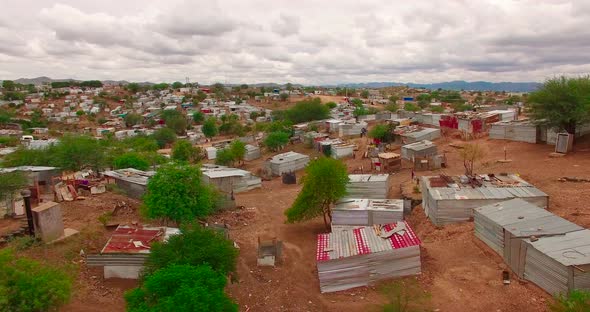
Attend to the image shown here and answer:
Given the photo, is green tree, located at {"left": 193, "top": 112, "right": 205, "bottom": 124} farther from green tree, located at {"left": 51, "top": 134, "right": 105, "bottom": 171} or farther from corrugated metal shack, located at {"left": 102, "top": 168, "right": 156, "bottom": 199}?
corrugated metal shack, located at {"left": 102, "top": 168, "right": 156, "bottom": 199}

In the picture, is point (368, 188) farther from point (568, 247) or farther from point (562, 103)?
point (562, 103)

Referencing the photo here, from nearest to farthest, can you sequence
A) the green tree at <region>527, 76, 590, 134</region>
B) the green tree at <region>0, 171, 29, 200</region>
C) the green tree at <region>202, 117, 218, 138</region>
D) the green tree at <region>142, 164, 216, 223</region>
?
the green tree at <region>142, 164, 216, 223</region>, the green tree at <region>0, 171, 29, 200</region>, the green tree at <region>527, 76, 590, 134</region>, the green tree at <region>202, 117, 218, 138</region>

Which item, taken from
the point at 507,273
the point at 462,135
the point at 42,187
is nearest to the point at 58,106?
the point at 42,187

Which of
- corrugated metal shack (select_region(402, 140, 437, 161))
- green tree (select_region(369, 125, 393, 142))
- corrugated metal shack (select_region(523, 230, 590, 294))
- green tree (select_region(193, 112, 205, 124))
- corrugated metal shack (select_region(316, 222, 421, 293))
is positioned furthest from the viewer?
green tree (select_region(193, 112, 205, 124))

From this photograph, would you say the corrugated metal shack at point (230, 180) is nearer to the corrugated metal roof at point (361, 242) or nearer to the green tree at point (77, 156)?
the green tree at point (77, 156)

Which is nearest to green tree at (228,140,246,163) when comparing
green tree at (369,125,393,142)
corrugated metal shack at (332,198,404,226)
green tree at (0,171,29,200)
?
green tree at (369,125,393,142)

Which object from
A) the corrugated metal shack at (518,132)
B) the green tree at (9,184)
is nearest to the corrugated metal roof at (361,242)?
the green tree at (9,184)

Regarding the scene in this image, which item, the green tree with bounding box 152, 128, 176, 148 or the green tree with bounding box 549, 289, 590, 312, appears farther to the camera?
the green tree with bounding box 152, 128, 176, 148

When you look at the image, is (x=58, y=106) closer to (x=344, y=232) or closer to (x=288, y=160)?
(x=288, y=160)
